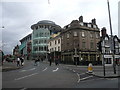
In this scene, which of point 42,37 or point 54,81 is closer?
point 54,81

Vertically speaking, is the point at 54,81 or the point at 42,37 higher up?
the point at 42,37

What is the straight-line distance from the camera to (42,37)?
230 ft

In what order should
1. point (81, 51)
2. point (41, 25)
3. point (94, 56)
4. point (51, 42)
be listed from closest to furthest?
point (81, 51)
point (94, 56)
point (51, 42)
point (41, 25)

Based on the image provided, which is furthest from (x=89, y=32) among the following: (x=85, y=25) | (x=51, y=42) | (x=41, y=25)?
(x=41, y=25)

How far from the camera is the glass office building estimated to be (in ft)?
226

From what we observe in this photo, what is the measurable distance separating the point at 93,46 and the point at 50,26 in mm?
37239

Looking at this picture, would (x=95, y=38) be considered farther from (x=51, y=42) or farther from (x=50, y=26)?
(x=50, y=26)

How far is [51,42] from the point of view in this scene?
58.1 meters

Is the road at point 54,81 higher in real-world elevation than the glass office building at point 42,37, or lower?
lower

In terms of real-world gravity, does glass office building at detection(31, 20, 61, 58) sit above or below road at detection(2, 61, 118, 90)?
above

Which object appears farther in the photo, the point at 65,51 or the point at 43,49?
the point at 43,49

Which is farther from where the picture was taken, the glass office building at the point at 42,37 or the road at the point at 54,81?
the glass office building at the point at 42,37

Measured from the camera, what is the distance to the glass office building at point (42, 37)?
69000 millimetres

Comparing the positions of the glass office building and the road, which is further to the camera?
the glass office building
